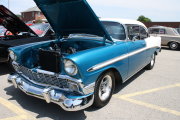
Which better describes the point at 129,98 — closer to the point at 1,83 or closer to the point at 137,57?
the point at 137,57

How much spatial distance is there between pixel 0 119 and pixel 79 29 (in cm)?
212

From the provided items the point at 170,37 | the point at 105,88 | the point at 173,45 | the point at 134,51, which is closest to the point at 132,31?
the point at 134,51

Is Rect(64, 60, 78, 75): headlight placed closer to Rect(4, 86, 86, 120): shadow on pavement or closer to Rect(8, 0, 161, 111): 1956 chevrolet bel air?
Rect(8, 0, 161, 111): 1956 chevrolet bel air

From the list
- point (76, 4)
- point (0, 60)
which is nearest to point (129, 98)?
point (76, 4)

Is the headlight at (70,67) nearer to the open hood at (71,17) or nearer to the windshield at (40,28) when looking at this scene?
the open hood at (71,17)

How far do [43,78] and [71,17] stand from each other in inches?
51.5

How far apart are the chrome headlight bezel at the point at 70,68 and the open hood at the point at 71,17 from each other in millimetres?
A: 944

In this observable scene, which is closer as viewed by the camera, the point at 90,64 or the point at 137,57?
the point at 90,64

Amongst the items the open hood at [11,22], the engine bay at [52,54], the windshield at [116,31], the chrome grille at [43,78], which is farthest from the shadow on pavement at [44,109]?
the open hood at [11,22]

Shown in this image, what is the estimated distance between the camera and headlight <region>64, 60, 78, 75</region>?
2609 mm

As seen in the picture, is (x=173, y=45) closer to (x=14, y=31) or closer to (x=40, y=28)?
(x=40, y=28)

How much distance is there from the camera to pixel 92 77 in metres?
2.77

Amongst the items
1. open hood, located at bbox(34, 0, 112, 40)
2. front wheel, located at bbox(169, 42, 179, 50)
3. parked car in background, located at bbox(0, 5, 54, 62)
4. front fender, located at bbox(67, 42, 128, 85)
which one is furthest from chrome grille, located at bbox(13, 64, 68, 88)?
front wheel, located at bbox(169, 42, 179, 50)

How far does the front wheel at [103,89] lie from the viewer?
2.98 meters
